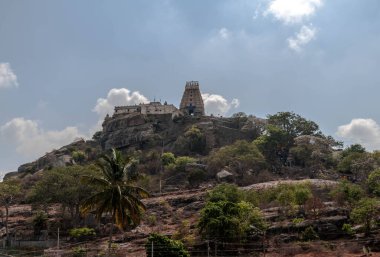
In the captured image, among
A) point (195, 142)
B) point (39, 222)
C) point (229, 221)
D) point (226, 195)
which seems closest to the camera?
point (229, 221)

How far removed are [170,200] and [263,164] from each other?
62.9 ft

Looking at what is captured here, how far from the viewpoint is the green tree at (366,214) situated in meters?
48.3

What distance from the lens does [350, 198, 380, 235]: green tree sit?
48312 mm

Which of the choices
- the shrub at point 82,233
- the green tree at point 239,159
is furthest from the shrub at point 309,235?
the green tree at point 239,159

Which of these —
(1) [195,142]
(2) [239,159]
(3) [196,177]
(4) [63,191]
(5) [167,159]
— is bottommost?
(4) [63,191]

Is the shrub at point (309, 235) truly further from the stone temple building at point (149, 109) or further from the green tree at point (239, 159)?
the stone temple building at point (149, 109)

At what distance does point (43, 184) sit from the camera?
64.7 m

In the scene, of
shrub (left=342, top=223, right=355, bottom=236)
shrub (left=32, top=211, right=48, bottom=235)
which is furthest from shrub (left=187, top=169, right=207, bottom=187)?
shrub (left=342, top=223, right=355, bottom=236)

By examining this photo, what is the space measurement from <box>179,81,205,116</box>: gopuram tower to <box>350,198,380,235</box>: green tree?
79.2 meters

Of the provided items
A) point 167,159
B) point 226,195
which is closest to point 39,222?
point 226,195

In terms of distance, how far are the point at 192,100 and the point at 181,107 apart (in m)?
3.68

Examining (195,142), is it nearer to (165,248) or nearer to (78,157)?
(78,157)

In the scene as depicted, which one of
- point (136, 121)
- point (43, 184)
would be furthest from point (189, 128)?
point (43, 184)

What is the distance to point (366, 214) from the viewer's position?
159ft
